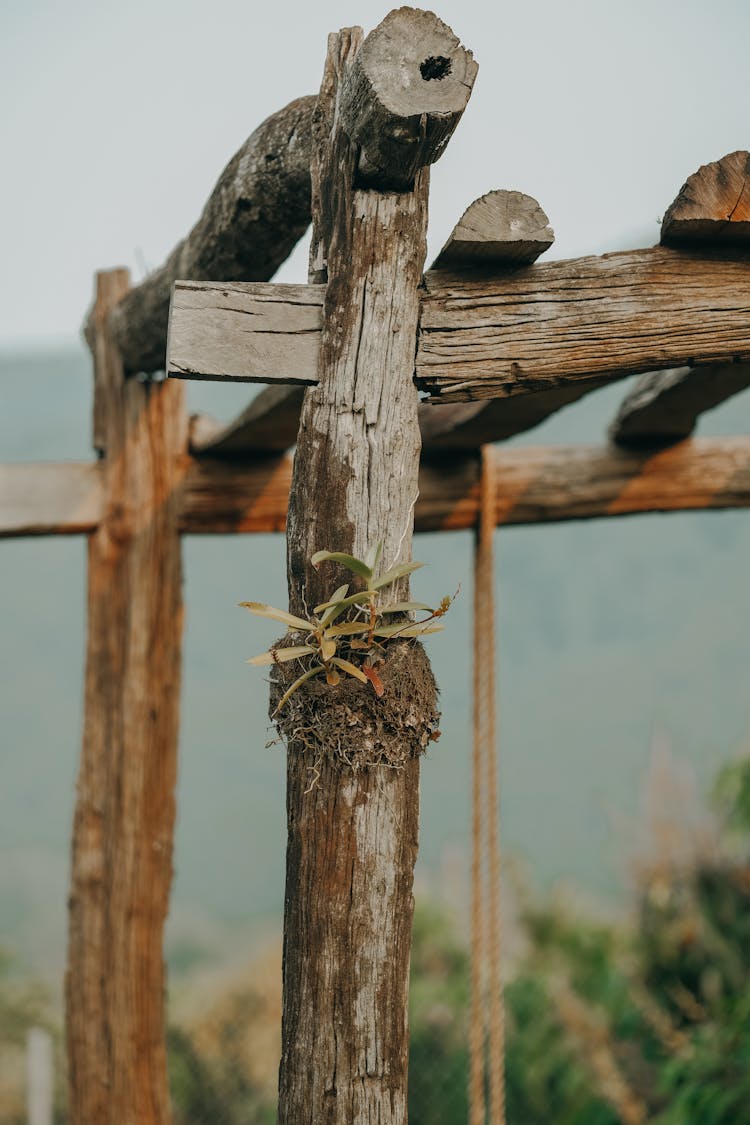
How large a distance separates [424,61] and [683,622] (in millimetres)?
14148

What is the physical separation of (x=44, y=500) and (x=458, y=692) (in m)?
12.7

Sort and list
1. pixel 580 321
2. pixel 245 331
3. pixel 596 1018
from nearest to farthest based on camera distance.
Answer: pixel 245 331
pixel 580 321
pixel 596 1018

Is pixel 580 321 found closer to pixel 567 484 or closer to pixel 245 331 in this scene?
pixel 245 331

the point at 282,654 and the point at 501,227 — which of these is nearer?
the point at 282,654

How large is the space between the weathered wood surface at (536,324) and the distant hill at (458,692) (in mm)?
9821

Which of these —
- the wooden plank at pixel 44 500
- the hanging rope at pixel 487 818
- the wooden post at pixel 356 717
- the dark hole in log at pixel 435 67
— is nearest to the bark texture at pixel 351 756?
the wooden post at pixel 356 717

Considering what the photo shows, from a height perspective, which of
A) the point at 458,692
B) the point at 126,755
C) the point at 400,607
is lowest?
the point at 126,755

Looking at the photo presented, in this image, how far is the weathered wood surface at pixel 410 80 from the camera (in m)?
1.04

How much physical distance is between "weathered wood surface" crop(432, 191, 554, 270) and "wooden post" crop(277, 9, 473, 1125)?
0.05m

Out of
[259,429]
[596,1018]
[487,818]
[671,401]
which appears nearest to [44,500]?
[259,429]

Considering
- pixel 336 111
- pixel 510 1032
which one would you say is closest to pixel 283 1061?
pixel 336 111

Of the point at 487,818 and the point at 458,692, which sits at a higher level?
the point at 458,692

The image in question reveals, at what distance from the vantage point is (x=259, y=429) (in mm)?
2016

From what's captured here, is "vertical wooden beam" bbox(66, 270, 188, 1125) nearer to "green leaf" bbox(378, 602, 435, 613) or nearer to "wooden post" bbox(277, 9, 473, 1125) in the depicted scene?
"wooden post" bbox(277, 9, 473, 1125)
